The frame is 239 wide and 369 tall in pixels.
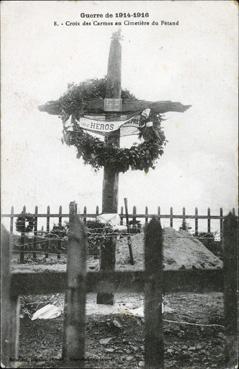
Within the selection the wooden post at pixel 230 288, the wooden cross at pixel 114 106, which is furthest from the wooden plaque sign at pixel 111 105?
the wooden post at pixel 230 288

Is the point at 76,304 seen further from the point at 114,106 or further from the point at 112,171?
the point at 114,106

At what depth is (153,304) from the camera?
9.09ft

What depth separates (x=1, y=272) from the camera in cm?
283

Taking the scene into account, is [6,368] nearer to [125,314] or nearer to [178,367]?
[178,367]

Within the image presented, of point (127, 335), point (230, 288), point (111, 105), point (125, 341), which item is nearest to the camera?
point (230, 288)

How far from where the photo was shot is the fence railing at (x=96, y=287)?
274 centimetres

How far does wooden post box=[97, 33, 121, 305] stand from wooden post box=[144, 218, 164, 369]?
9.39 feet

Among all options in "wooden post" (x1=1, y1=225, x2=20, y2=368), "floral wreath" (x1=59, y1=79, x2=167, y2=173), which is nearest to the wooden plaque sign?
"floral wreath" (x1=59, y1=79, x2=167, y2=173)

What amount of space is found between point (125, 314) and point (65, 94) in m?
3.69

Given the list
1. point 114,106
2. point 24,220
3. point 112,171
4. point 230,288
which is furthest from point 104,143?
point 24,220

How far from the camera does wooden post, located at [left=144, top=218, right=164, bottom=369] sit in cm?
276

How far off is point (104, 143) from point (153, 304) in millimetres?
3495

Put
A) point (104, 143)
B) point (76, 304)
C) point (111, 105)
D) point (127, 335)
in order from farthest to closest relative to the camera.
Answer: point (111, 105)
point (104, 143)
point (127, 335)
point (76, 304)

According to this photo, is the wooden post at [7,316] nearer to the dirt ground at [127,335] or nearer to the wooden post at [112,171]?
the dirt ground at [127,335]
